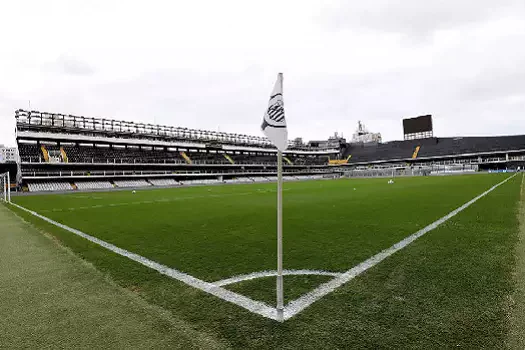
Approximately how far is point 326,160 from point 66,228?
96153 millimetres

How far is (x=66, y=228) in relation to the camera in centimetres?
915

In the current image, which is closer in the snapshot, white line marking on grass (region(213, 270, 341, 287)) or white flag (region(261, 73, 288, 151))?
white flag (region(261, 73, 288, 151))

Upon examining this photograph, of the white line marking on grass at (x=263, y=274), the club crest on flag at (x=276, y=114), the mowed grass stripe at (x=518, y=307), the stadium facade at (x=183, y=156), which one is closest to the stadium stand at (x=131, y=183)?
the stadium facade at (x=183, y=156)

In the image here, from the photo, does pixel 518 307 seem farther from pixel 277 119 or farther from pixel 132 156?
pixel 132 156

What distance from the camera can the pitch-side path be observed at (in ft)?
8.69

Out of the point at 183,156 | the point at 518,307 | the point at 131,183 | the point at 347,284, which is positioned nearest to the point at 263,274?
the point at 347,284

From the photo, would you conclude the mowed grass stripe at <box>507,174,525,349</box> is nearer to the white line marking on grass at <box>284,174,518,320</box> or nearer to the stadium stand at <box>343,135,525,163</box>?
the white line marking on grass at <box>284,174,518,320</box>

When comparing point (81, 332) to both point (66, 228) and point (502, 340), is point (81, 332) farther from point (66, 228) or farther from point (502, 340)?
point (66, 228)

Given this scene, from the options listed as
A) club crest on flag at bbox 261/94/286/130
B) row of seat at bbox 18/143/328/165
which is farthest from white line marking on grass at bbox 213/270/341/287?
row of seat at bbox 18/143/328/165

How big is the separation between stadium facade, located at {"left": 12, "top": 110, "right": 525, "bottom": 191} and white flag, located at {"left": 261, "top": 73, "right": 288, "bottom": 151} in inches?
1868

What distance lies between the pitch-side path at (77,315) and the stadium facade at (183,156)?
4430cm

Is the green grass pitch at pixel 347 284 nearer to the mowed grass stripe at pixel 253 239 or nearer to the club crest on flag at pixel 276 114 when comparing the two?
the mowed grass stripe at pixel 253 239

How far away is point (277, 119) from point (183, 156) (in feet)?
205

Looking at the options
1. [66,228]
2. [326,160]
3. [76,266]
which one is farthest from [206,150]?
[76,266]
